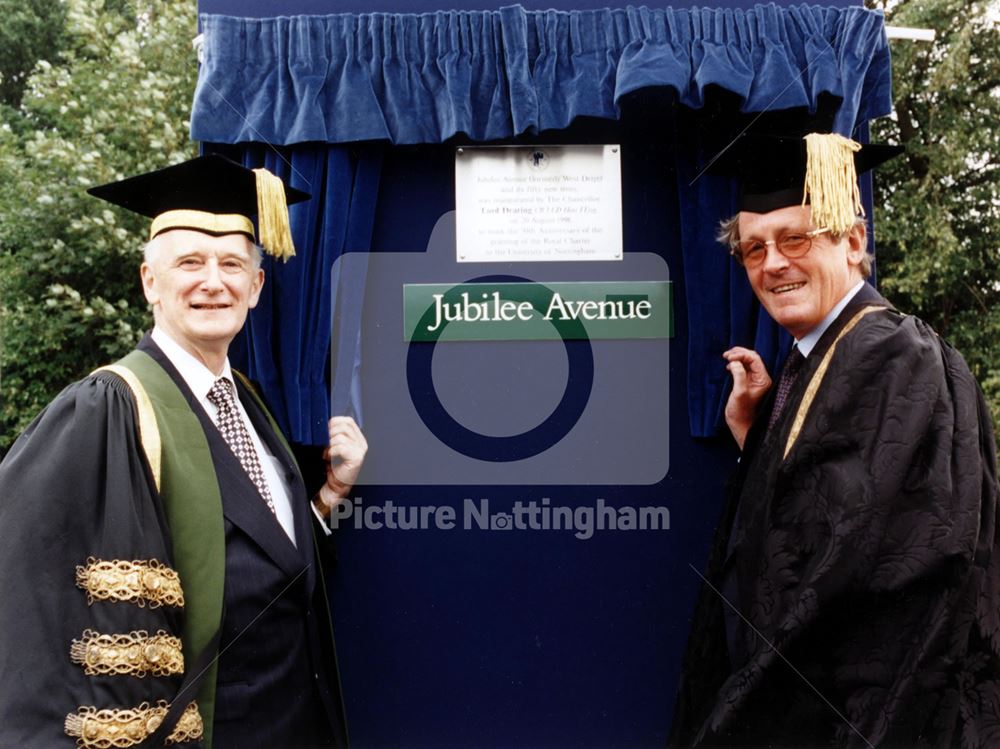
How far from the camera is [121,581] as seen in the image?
6.23ft

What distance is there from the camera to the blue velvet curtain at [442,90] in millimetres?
2654

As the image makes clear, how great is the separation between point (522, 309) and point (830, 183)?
95cm

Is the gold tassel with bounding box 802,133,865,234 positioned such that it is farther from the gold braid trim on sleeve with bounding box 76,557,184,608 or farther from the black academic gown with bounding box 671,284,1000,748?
the gold braid trim on sleeve with bounding box 76,557,184,608

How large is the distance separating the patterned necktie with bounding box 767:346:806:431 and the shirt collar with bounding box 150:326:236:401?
1.52 metres

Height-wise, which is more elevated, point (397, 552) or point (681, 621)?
point (397, 552)

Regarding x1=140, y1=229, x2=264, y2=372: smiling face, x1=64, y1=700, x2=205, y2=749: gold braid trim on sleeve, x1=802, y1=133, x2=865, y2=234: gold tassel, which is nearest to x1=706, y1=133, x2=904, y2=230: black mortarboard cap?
x1=802, y1=133, x2=865, y2=234: gold tassel

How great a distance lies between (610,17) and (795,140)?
0.71m

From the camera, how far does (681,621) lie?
281cm

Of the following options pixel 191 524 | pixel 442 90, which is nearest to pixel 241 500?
pixel 191 524

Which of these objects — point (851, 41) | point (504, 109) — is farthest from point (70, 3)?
point (851, 41)

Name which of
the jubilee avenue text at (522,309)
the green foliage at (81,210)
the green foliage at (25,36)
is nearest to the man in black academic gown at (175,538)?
the jubilee avenue text at (522,309)

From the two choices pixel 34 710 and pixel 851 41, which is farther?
pixel 851 41

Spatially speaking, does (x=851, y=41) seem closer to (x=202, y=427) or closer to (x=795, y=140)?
(x=795, y=140)

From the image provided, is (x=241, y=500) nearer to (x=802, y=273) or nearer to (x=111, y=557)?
(x=111, y=557)
